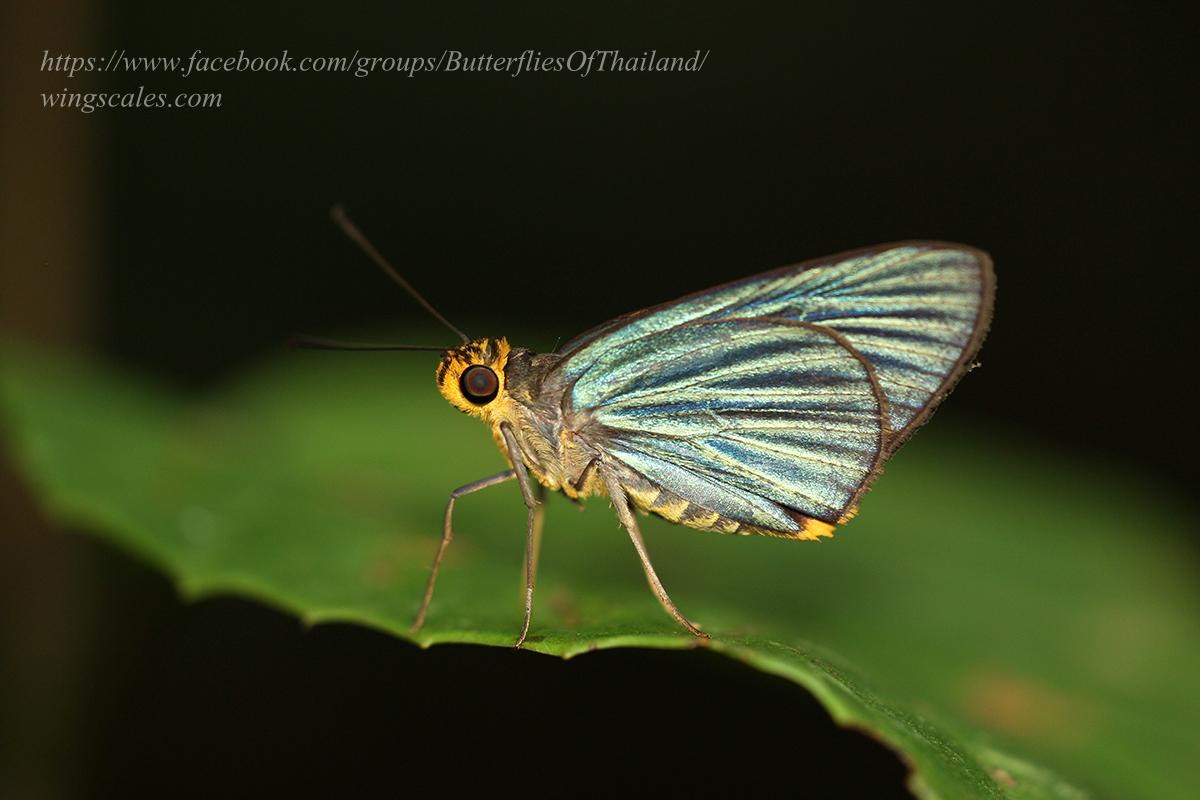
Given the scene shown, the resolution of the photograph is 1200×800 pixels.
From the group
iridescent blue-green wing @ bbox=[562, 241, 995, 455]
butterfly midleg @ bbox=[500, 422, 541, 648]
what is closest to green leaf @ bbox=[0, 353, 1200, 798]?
butterfly midleg @ bbox=[500, 422, 541, 648]

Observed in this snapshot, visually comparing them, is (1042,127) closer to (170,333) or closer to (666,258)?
(666,258)

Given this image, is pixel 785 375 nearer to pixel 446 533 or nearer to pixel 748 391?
pixel 748 391

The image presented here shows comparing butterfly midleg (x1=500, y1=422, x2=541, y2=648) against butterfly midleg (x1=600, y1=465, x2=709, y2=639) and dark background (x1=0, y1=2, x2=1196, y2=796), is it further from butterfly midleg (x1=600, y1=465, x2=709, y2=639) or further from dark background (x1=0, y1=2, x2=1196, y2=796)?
dark background (x1=0, y1=2, x2=1196, y2=796)

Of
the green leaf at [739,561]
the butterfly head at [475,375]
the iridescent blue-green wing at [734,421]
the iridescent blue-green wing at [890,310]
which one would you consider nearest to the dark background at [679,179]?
the green leaf at [739,561]

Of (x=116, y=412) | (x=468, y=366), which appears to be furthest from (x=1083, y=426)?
(x=116, y=412)

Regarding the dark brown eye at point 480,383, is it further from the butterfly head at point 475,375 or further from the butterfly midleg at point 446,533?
the butterfly midleg at point 446,533

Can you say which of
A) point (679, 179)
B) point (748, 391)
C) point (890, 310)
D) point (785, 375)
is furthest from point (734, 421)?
point (679, 179)
